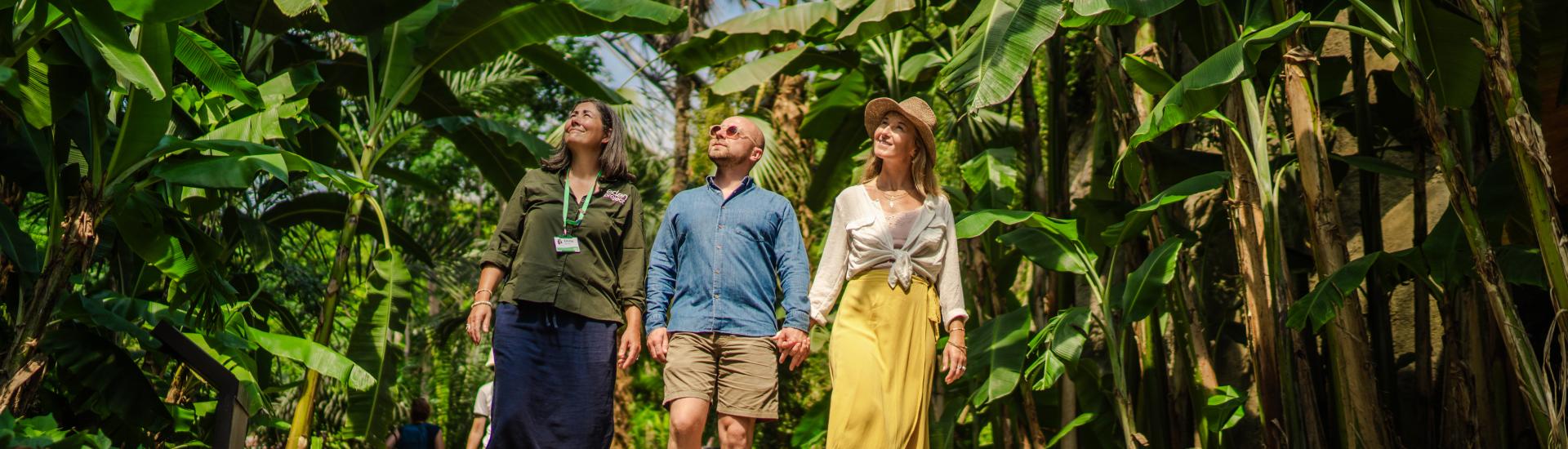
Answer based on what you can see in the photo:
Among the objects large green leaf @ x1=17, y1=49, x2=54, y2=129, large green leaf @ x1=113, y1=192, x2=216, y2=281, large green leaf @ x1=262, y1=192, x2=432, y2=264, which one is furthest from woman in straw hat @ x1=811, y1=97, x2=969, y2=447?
large green leaf @ x1=262, y1=192, x2=432, y2=264

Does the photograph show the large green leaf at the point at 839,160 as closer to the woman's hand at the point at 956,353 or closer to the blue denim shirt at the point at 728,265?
the blue denim shirt at the point at 728,265

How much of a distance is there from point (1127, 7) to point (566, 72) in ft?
13.9

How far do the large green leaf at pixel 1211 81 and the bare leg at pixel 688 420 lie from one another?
84.6 inches

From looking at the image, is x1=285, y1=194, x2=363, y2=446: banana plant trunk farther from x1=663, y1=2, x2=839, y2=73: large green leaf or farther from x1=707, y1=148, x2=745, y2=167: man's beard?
x1=707, y1=148, x2=745, y2=167: man's beard

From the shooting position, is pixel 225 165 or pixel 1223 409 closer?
pixel 225 165

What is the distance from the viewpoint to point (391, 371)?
7.48m

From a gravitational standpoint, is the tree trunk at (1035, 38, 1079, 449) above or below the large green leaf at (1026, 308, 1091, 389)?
above

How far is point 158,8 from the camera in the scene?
4.77 meters

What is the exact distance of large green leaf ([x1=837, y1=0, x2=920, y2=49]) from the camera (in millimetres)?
7242

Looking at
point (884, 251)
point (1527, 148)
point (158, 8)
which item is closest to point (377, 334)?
point (158, 8)

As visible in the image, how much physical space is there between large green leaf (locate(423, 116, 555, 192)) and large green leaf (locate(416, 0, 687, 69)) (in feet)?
1.55

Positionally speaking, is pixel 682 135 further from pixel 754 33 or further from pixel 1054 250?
pixel 1054 250

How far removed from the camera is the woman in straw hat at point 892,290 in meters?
4.23

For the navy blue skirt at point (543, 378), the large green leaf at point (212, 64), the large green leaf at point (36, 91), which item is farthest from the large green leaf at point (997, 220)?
the large green leaf at point (36, 91)
